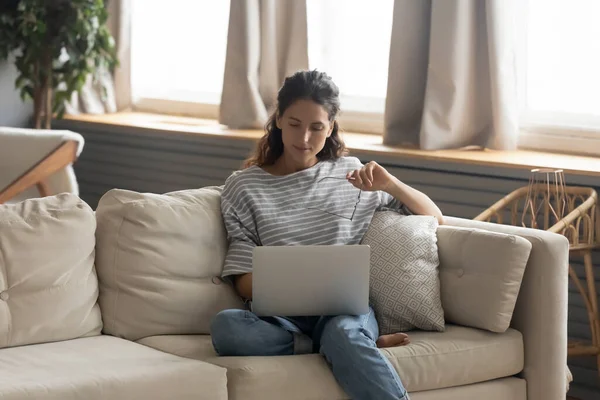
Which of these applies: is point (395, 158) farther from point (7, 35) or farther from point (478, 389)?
point (7, 35)

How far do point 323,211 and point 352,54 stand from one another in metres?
1.63

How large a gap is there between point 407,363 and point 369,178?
550 mm

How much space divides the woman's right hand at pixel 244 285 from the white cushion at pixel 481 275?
534 millimetres

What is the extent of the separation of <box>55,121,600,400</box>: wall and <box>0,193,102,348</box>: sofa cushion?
1429mm

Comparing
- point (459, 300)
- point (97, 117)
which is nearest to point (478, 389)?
point (459, 300)

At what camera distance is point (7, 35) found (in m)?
4.69

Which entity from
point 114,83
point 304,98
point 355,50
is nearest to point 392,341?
point 304,98

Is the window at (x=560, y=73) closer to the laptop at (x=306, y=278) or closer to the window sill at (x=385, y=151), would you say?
the window sill at (x=385, y=151)

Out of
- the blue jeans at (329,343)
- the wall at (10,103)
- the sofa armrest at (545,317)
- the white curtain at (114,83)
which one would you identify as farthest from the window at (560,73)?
the wall at (10,103)

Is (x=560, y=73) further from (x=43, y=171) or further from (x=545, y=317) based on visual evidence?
(x=43, y=171)

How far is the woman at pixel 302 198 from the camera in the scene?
2.60 meters

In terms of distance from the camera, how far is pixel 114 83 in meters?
5.18

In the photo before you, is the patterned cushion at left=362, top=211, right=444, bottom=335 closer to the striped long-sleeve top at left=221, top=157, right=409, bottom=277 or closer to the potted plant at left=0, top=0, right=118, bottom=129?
the striped long-sleeve top at left=221, top=157, right=409, bottom=277

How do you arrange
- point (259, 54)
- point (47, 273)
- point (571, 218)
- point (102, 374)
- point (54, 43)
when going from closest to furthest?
point (102, 374), point (47, 273), point (571, 218), point (259, 54), point (54, 43)
